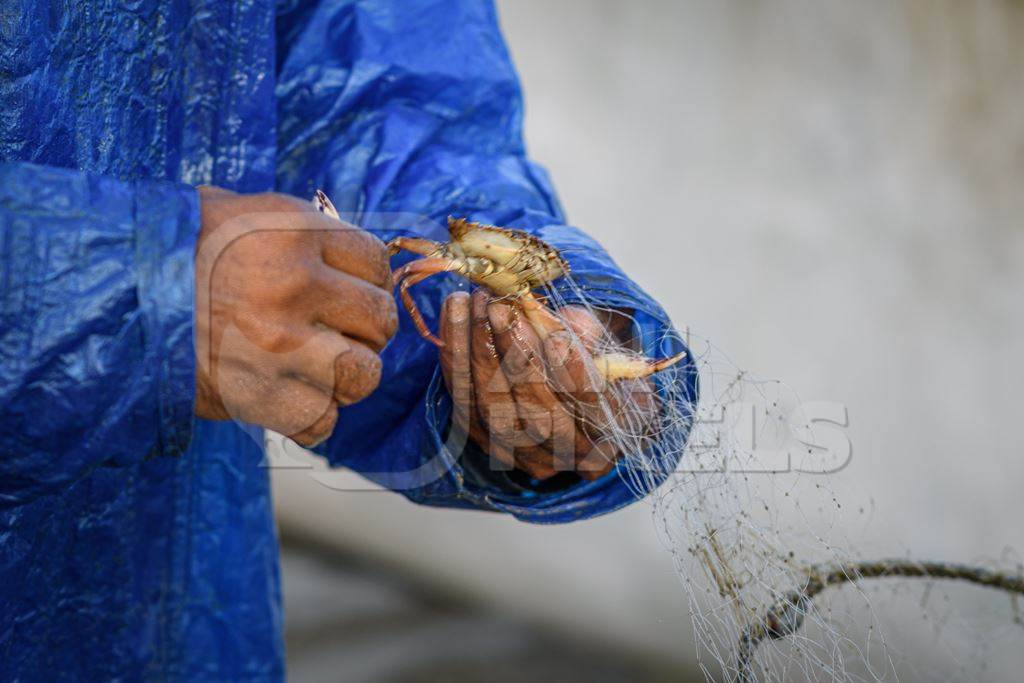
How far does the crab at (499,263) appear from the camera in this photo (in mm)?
A: 888

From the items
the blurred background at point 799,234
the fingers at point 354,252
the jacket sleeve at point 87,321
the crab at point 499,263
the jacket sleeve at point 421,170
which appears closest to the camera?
the jacket sleeve at point 87,321

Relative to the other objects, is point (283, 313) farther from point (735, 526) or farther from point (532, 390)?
point (735, 526)

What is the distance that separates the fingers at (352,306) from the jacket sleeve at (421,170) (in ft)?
0.64

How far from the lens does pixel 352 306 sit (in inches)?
30.3

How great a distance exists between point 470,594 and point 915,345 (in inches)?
55.8

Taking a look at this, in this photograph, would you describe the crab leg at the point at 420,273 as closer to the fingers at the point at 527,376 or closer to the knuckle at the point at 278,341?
the fingers at the point at 527,376

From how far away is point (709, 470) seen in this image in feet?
3.24

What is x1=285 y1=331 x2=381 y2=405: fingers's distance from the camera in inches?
29.8

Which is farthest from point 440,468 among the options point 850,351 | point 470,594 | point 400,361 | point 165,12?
point 470,594

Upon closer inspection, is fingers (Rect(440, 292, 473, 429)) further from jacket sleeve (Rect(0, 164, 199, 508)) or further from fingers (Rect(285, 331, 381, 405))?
jacket sleeve (Rect(0, 164, 199, 508))

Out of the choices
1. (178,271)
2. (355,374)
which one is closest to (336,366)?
(355,374)

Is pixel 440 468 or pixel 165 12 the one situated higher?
pixel 165 12

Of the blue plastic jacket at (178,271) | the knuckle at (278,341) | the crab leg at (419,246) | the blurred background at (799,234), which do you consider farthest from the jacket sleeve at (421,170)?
the blurred background at (799,234)

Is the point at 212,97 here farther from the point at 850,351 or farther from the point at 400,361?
the point at 850,351
